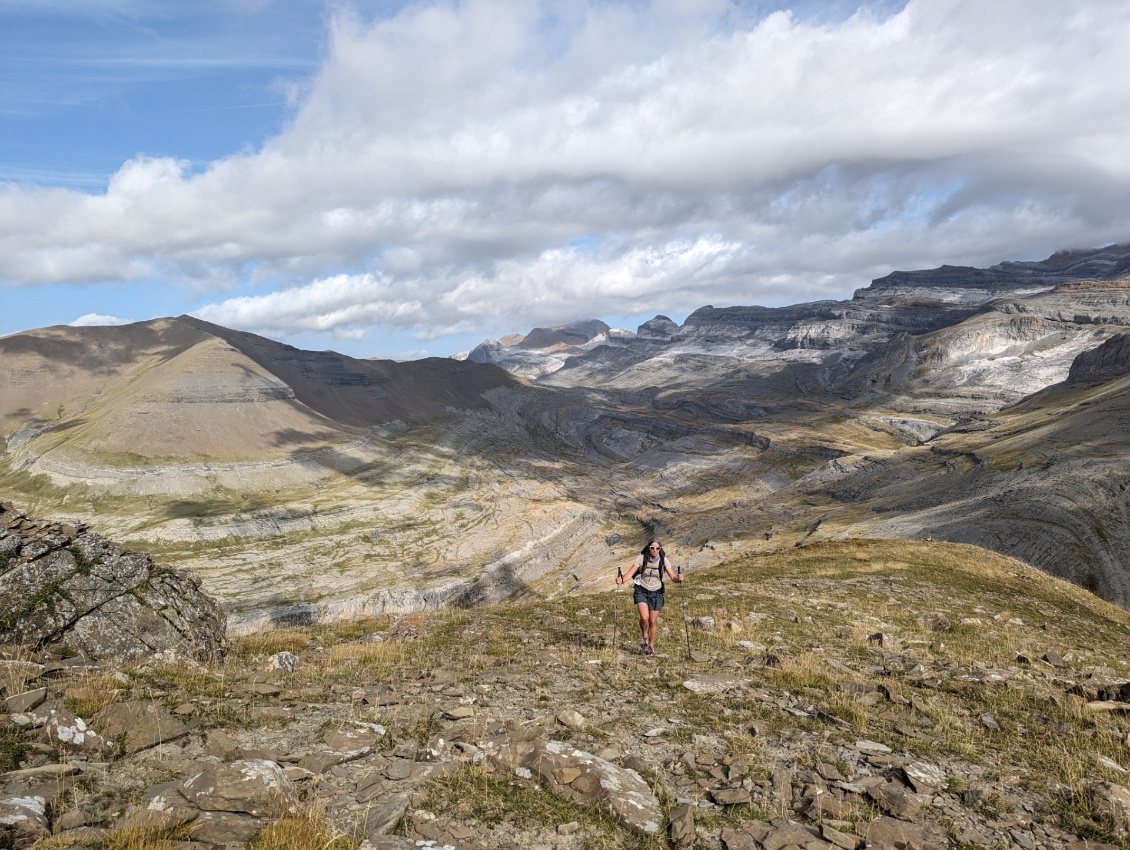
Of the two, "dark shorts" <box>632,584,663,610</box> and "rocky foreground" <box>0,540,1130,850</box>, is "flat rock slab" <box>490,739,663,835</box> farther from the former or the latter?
"dark shorts" <box>632,584,663,610</box>

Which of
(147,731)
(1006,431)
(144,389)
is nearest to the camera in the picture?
(147,731)

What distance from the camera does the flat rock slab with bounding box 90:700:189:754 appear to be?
26.3 feet

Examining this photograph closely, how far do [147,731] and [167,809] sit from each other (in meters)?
2.75

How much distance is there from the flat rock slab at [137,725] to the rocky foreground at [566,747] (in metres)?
0.03

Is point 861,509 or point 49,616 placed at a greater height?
point 49,616

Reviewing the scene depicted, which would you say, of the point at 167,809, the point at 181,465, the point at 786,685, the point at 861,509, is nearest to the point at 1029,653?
the point at 786,685

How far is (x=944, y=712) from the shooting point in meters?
11.5

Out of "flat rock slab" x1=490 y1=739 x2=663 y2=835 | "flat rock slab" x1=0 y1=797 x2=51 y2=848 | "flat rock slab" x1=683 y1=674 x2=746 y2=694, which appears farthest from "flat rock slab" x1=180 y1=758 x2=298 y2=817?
"flat rock slab" x1=683 y1=674 x2=746 y2=694

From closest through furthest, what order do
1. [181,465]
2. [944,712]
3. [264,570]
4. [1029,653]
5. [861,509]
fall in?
[944,712] < [1029,653] < [861,509] < [264,570] < [181,465]

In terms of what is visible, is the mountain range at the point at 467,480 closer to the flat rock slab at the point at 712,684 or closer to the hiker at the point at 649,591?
the hiker at the point at 649,591

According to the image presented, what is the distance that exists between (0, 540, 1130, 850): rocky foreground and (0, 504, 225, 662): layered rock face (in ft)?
2.04

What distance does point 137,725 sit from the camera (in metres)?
8.35

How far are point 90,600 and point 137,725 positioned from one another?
19.5ft

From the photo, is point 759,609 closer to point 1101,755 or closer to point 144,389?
Answer: point 1101,755
